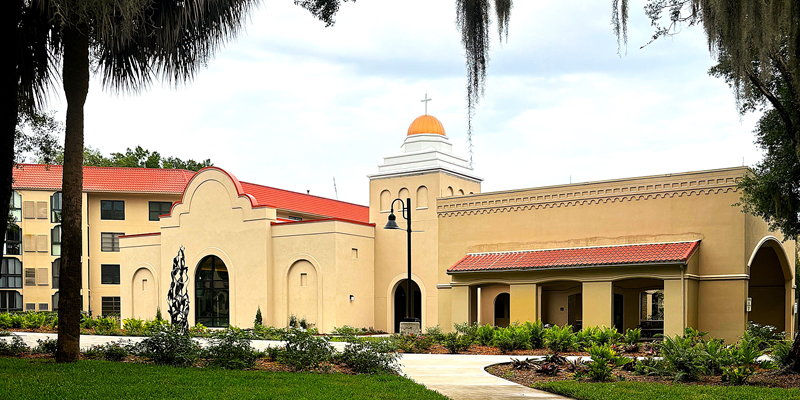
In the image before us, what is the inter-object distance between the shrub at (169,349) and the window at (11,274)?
4006 centimetres

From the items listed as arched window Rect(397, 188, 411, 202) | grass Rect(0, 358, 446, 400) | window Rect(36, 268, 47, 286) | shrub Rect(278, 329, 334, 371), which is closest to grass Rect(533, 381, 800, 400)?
grass Rect(0, 358, 446, 400)

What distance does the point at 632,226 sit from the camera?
26766 millimetres

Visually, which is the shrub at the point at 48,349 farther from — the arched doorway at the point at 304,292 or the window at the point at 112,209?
the window at the point at 112,209

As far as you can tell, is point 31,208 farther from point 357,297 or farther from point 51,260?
point 357,297

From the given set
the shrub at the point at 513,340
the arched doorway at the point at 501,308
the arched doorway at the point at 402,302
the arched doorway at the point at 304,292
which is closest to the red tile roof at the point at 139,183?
the arched doorway at the point at 304,292

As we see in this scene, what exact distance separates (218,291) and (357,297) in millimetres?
8338

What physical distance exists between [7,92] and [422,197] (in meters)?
26.2

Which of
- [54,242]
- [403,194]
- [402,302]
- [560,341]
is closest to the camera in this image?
[560,341]

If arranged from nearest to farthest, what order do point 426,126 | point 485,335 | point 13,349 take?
point 13,349 < point 485,335 < point 426,126

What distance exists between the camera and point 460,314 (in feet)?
94.6

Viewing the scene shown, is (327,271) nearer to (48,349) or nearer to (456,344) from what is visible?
(456,344)

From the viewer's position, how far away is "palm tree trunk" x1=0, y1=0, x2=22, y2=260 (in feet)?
35.2

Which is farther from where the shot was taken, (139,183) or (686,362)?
(139,183)

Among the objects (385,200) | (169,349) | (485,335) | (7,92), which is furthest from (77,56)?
(385,200)
